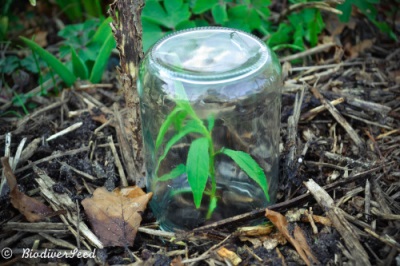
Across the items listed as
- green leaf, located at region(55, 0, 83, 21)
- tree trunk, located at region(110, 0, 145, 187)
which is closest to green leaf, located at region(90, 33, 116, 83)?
tree trunk, located at region(110, 0, 145, 187)

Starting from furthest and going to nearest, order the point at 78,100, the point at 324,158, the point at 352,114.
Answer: the point at 78,100 → the point at 352,114 → the point at 324,158

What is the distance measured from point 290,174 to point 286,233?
306 millimetres

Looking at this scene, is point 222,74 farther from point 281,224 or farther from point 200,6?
point 200,6

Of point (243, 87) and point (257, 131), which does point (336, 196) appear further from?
point (243, 87)

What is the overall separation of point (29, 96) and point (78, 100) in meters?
0.28

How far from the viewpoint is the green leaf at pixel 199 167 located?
1.51m

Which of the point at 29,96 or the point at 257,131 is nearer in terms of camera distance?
the point at 257,131

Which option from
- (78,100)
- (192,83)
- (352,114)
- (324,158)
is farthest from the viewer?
(78,100)

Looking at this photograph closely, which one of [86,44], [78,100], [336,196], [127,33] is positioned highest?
[127,33]

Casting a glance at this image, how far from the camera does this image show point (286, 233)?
1.60 metres

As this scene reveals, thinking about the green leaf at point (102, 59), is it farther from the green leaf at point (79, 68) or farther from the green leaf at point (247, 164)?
the green leaf at point (247, 164)

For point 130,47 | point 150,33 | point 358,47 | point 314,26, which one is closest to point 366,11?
point 358,47

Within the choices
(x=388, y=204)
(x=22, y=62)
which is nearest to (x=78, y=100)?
(x=22, y=62)

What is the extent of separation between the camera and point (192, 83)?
1.56 meters
